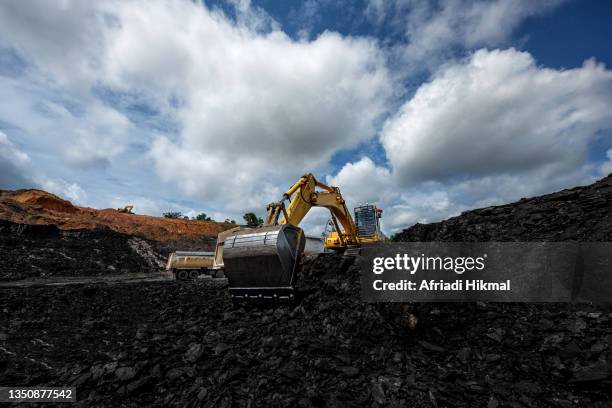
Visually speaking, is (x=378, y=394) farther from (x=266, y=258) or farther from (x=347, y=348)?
(x=266, y=258)

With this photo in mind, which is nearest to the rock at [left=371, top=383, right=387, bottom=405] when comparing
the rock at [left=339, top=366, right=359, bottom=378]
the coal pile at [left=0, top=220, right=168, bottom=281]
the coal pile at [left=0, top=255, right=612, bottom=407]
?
the coal pile at [left=0, top=255, right=612, bottom=407]

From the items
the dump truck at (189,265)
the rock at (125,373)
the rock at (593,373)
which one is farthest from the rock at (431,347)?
the dump truck at (189,265)

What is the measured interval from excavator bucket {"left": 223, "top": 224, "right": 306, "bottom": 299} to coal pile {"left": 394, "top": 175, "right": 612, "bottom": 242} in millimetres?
4496

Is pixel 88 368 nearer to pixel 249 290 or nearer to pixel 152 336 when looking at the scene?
pixel 152 336

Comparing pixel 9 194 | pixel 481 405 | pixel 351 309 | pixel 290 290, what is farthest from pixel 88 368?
pixel 9 194

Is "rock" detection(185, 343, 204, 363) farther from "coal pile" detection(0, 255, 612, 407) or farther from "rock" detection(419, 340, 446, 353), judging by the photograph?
"rock" detection(419, 340, 446, 353)

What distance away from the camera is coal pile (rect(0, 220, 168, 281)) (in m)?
19.7

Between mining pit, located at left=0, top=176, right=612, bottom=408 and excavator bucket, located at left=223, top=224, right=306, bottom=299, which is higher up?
excavator bucket, located at left=223, top=224, right=306, bottom=299

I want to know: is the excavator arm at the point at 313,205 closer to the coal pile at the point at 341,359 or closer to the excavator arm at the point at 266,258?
the excavator arm at the point at 266,258

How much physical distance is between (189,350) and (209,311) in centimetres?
294

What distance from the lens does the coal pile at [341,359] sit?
420 cm

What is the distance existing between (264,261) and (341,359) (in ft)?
12.0

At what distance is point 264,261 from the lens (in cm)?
819

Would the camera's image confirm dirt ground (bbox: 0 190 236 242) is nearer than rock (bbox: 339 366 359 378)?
No
